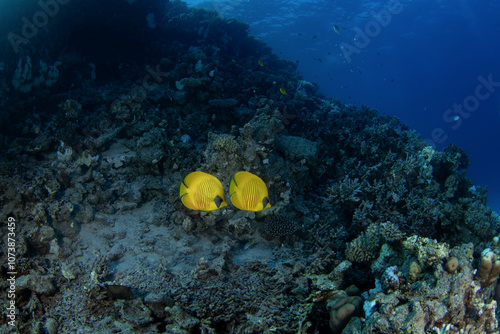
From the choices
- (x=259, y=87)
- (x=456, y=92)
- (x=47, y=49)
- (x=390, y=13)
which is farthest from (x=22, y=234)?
(x=456, y=92)

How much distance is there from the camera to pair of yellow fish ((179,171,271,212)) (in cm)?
251

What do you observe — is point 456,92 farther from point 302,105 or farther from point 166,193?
point 166,193

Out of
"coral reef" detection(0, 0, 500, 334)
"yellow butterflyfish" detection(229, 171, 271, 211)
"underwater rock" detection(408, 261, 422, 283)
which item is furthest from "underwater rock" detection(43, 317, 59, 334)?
"underwater rock" detection(408, 261, 422, 283)

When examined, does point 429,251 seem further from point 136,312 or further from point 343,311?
point 136,312

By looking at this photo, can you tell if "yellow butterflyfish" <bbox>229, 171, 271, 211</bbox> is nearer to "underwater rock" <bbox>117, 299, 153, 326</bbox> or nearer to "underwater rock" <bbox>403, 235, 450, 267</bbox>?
"underwater rock" <bbox>117, 299, 153, 326</bbox>

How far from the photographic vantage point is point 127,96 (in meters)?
7.85

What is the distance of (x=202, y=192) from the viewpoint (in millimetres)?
2541

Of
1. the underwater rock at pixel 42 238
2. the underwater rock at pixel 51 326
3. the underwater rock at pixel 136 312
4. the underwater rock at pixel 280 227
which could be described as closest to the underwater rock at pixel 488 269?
the underwater rock at pixel 280 227

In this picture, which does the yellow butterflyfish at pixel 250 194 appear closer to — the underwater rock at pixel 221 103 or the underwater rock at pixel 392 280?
the underwater rock at pixel 392 280

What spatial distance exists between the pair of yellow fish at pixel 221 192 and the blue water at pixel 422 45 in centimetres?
1500

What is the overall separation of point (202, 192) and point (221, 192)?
0.20 meters

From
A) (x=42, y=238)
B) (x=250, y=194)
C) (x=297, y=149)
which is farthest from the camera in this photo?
(x=297, y=149)

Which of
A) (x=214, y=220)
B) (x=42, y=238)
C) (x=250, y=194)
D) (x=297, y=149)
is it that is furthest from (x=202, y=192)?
(x=297, y=149)

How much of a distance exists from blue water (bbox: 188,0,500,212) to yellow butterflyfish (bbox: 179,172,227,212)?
49.6 feet
